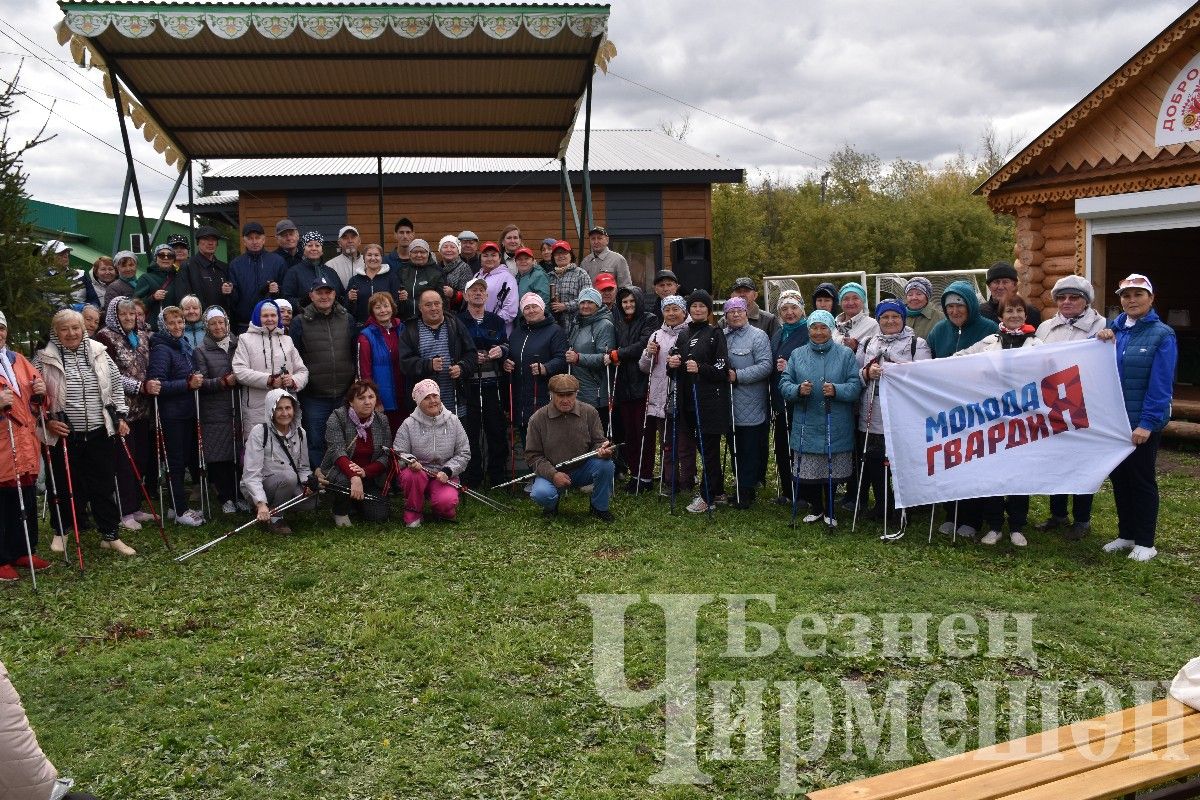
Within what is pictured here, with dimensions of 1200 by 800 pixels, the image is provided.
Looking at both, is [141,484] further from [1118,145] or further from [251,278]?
[1118,145]

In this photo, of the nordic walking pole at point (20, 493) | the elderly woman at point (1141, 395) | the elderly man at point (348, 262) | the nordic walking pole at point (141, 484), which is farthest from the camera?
the elderly man at point (348, 262)

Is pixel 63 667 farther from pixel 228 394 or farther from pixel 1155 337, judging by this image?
pixel 1155 337

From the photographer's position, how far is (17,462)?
21.9 ft

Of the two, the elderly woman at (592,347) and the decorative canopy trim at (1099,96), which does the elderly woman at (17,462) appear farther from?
the decorative canopy trim at (1099,96)

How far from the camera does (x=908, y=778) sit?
10.8 ft

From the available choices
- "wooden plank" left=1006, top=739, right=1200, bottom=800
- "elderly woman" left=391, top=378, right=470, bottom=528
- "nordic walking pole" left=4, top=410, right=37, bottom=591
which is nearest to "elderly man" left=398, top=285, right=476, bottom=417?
"elderly woman" left=391, top=378, right=470, bottom=528

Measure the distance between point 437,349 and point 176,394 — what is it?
2239 mm

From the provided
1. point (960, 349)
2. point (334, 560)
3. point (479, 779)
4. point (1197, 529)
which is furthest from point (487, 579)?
point (1197, 529)

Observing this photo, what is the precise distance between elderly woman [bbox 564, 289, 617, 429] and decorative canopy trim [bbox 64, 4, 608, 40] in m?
2.46

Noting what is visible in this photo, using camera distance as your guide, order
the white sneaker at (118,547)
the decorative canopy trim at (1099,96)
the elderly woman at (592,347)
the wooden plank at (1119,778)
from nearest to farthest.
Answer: the wooden plank at (1119,778) < the white sneaker at (118,547) < the elderly woman at (592,347) < the decorative canopy trim at (1099,96)

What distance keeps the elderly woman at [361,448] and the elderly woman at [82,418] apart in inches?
62.1

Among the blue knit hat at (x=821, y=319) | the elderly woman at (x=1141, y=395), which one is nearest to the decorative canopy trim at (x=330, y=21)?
the blue knit hat at (x=821, y=319)

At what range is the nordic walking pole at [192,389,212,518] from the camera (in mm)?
8156

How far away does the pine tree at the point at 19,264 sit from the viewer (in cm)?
739
